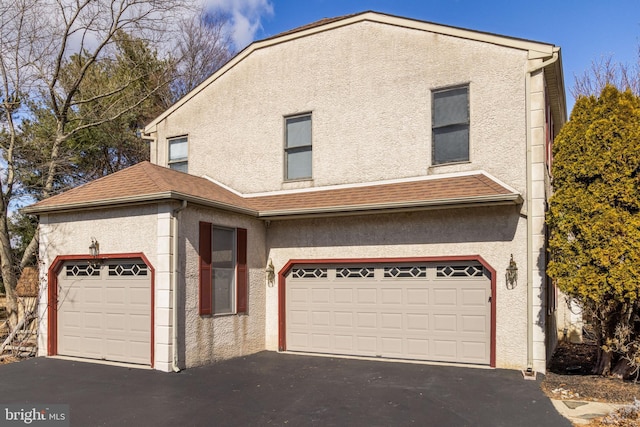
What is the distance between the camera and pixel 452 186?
9.31 metres

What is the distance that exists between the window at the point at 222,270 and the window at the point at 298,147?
205 centimetres

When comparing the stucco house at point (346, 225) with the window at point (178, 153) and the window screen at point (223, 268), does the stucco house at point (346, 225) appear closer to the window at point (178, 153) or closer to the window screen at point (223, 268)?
the window screen at point (223, 268)

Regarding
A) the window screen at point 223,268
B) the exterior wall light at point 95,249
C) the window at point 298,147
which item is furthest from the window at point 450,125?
the exterior wall light at point 95,249

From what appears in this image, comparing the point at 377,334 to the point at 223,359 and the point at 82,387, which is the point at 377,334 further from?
the point at 82,387

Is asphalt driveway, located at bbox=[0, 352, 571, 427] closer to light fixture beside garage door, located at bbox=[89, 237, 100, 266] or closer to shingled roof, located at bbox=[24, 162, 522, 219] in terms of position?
light fixture beside garage door, located at bbox=[89, 237, 100, 266]

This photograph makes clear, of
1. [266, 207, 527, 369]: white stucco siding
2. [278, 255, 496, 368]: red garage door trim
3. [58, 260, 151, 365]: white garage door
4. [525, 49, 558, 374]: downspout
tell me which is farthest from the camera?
[58, 260, 151, 365]: white garage door

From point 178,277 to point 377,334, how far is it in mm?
4192

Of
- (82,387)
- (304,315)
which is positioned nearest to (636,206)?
(304,315)

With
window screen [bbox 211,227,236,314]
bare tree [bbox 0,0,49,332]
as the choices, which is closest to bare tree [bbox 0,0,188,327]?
bare tree [bbox 0,0,49,332]

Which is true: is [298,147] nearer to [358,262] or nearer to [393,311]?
[358,262]

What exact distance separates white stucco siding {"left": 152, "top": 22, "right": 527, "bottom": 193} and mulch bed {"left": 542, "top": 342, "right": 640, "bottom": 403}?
350 cm

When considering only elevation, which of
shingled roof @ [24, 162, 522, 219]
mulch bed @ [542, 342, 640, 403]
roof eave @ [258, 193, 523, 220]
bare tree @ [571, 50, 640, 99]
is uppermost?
bare tree @ [571, 50, 640, 99]

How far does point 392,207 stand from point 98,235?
5908mm

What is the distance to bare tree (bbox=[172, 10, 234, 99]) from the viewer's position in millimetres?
25469
